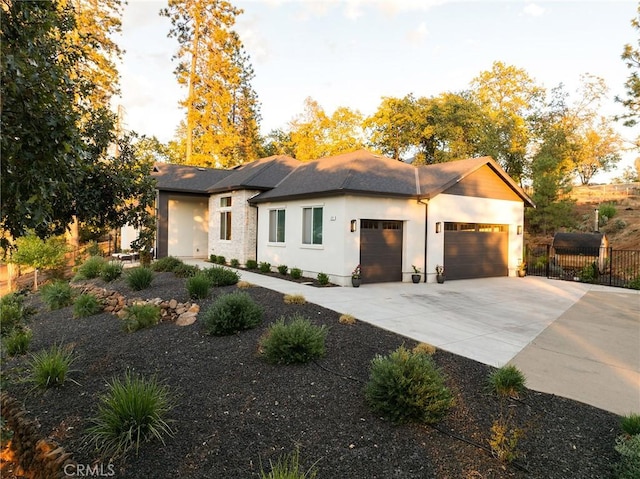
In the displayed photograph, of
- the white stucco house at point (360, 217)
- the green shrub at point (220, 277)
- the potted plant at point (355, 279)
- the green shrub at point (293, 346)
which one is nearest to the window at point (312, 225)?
the white stucco house at point (360, 217)

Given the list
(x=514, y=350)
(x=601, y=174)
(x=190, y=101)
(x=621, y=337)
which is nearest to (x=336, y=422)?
(x=514, y=350)

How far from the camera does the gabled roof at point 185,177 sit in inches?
718

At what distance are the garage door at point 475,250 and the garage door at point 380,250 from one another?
2.30m

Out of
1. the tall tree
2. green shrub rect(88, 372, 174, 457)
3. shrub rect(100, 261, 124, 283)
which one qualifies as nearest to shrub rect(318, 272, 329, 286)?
shrub rect(100, 261, 124, 283)

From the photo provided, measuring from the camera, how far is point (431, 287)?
12523mm

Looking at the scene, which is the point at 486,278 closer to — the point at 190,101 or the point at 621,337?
the point at 621,337

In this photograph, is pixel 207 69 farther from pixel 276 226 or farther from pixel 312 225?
pixel 312 225

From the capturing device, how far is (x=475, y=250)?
607 inches

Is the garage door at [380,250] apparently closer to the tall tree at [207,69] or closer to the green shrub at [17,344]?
the green shrub at [17,344]

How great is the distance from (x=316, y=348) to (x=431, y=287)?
818 cm

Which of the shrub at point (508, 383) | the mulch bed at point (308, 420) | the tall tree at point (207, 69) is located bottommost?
the mulch bed at point (308, 420)

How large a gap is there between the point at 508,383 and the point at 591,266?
1438 cm

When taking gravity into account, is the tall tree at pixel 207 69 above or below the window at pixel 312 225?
above

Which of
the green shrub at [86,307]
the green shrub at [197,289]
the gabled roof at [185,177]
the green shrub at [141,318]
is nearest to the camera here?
the green shrub at [141,318]
